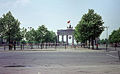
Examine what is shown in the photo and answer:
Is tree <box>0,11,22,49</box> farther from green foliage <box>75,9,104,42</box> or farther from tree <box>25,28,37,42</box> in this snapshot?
tree <box>25,28,37,42</box>

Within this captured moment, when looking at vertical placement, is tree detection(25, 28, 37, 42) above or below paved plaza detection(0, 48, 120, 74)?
above

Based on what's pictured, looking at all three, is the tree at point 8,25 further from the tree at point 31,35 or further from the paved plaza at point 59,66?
the tree at point 31,35

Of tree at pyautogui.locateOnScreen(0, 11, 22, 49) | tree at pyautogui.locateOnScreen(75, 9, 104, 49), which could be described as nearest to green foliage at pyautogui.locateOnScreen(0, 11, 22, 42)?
tree at pyautogui.locateOnScreen(0, 11, 22, 49)

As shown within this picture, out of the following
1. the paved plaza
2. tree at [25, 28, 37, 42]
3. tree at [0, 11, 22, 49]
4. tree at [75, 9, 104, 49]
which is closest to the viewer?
the paved plaza

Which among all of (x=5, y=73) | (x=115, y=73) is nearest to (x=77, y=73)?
(x=115, y=73)

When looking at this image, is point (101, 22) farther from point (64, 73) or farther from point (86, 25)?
point (64, 73)

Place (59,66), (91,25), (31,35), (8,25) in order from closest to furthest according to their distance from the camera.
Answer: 1. (59,66)
2. (8,25)
3. (91,25)
4. (31,35)

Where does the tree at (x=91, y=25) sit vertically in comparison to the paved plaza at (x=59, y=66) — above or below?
above

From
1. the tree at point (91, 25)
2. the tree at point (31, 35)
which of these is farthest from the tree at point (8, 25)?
the tree at point (31, 35)

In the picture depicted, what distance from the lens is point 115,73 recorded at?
32.2ft

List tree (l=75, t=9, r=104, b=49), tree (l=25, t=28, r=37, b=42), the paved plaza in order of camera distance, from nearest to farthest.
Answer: the paved plaza < tree (l=75, t=9, r=104, b=49) < tree (l=25, t=28, r=37, b=42)

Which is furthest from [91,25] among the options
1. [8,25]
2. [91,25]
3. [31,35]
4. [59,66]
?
[31,35]

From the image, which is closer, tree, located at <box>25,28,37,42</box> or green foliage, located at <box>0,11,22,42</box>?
green foliage, located at <box>0,11,22,42</box>

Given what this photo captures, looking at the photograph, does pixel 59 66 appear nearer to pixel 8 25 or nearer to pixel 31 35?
pixel 8 25
